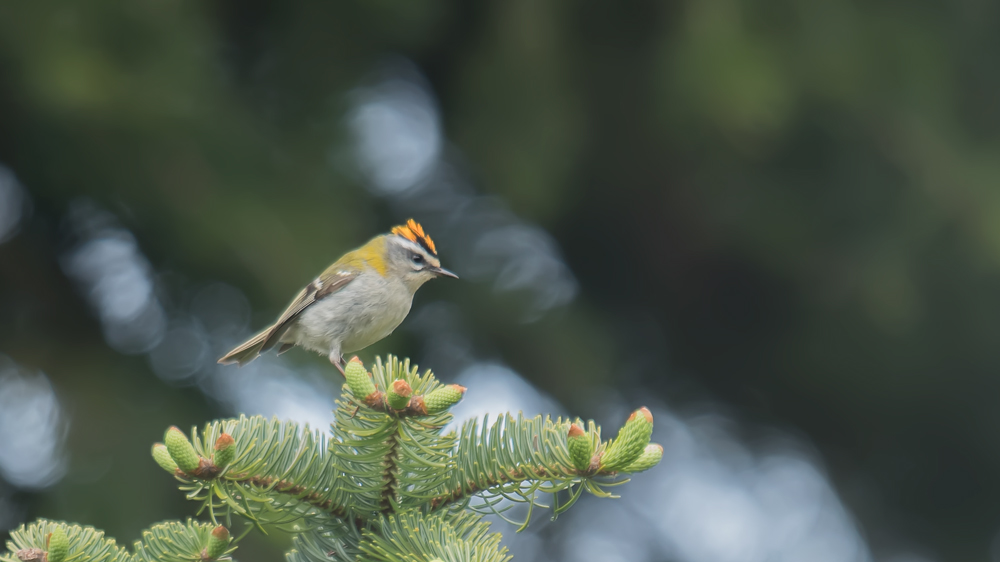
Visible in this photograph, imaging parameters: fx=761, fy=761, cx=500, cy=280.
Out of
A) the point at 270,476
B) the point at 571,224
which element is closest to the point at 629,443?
the point at 270,476

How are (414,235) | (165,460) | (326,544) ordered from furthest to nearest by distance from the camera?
1. (414,235)
2. (326,544)
3. (165,460)

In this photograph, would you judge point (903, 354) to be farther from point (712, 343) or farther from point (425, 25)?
point (425, 25)

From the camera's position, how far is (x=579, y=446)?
1.18 metres

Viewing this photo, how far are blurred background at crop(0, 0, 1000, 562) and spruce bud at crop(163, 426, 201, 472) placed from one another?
1.70m

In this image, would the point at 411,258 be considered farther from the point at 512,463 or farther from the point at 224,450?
the point at 224,450

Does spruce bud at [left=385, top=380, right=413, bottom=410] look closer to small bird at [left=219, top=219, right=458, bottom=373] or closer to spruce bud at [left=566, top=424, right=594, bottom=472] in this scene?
spruce bud at [left=566, top=424, right=594, bottom=472]

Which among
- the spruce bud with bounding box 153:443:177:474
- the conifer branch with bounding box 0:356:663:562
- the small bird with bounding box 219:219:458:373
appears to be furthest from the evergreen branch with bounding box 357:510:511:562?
the small bird with bounding box 219:219:458:373

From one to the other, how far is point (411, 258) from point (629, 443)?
69.5 inches

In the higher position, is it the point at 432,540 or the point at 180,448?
the point at 432,540

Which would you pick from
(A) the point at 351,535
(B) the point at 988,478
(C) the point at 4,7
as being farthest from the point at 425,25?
(B) the point at 988,478

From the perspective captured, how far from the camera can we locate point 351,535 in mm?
1416

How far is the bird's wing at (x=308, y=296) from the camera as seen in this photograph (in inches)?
103

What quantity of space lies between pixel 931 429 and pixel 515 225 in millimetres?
3202

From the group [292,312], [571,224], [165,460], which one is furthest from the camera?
[571,224]
